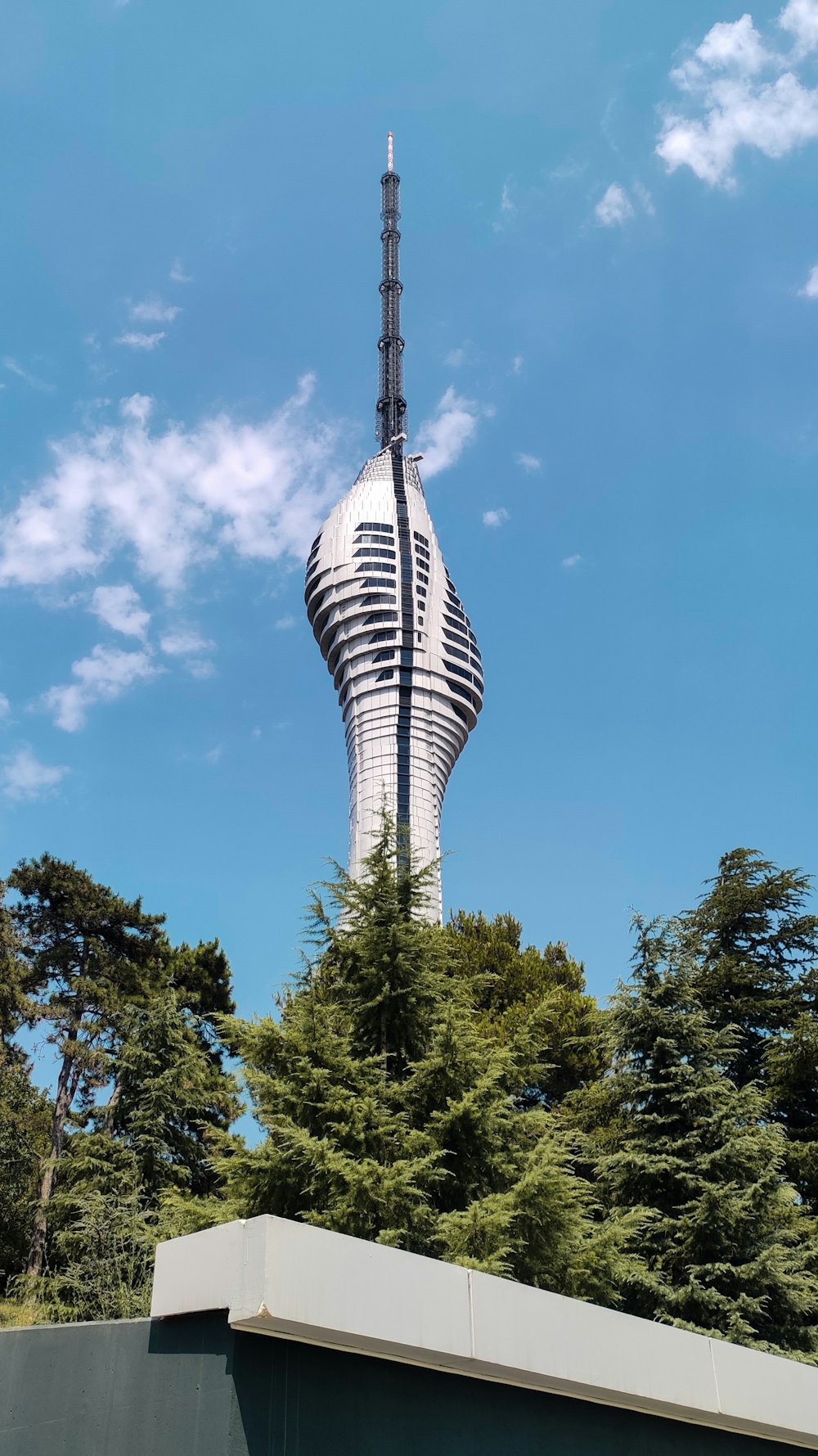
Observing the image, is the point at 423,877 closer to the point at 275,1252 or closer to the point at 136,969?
the point at 275,1252

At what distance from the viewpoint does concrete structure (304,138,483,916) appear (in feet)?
265

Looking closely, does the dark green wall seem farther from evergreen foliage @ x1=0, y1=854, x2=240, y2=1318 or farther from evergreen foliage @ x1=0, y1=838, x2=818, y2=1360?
evergreen foliage @ x1=0, y1=854, x2=240, y2=1318

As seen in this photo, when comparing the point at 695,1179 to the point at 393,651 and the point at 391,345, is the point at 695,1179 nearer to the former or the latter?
the point at 393,651

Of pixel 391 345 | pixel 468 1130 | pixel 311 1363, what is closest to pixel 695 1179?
pixel 468 1130

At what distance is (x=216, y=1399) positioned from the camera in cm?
500

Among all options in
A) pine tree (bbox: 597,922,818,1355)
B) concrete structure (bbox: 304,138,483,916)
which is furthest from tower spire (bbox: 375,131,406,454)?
pine tree (bbox: 597,922,818,1355)

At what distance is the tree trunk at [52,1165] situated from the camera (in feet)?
81.8

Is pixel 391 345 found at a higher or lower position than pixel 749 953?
higher

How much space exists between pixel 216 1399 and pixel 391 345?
106 meters

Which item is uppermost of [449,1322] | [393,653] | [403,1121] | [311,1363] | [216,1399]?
[393,653]

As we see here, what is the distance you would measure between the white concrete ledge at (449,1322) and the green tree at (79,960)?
23.6 meters

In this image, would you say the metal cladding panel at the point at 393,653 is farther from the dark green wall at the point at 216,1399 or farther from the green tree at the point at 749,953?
the dark green wall at the point at 216,1399

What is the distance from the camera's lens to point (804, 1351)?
48.8 ft

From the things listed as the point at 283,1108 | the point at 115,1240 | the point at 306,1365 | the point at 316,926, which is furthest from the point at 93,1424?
the point at 115,1240
